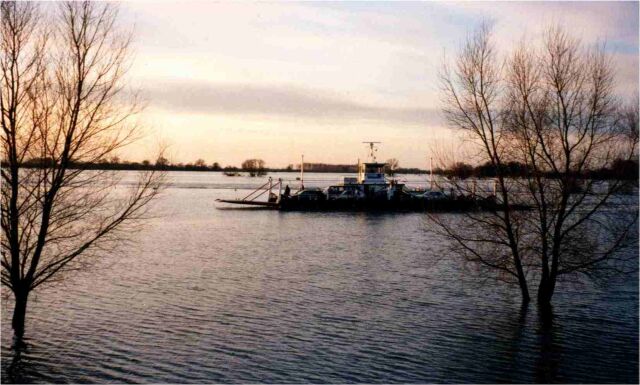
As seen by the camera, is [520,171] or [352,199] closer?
[520,171]

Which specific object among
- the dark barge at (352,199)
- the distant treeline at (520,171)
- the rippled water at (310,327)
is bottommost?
the rippled water at (310,327)

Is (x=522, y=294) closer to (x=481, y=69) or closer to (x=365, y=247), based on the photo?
(x=481, y=69)

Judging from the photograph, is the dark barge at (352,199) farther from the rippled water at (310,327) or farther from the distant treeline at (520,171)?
the distant treeline at (520,171)

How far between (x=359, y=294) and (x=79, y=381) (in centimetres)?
1056

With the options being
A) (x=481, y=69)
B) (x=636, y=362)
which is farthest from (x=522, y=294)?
(x=481, y=69)

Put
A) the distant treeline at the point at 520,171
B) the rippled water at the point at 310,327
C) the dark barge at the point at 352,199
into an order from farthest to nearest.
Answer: the dark barge at the point at 352,199
the distant treeline at the point at 520,171
the rippled water at the point at 310,327

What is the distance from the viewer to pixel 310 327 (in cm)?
1631

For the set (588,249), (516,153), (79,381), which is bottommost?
(79,381)

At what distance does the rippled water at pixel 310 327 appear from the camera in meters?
13.0

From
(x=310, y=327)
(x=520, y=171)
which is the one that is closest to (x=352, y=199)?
(x=520, y=171)

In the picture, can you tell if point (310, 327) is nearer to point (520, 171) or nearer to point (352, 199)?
point (520, 171)

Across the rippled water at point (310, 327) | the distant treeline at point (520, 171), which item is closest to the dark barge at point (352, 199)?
the rippled water at point (310, 327)

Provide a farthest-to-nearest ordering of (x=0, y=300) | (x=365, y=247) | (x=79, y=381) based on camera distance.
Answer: (x=365, y=247)
(x=0, y=300)
(x=79, y=381)

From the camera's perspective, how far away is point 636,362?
13.7 metres
